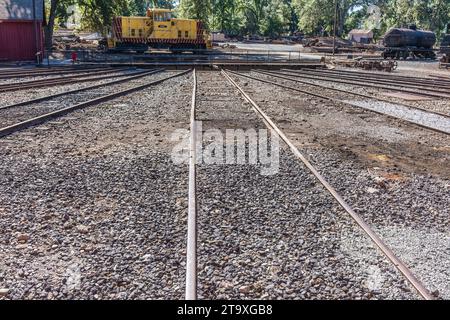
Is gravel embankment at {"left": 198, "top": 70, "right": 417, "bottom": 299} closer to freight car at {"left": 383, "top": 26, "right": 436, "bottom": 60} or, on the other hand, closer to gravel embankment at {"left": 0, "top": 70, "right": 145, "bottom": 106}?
gravel embankment at {"left": 0, "top": 70, "right": 145, "bottom": 106}

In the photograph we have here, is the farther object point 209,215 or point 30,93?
point 30,93

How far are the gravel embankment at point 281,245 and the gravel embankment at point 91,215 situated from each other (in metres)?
0.36

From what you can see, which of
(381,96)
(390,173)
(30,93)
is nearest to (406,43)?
(381,96)

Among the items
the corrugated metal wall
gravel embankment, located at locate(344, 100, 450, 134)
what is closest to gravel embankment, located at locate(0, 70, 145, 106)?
gravel embankment, located at locate(344, 100, 450, 134)

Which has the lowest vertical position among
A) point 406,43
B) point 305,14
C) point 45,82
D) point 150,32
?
point 45,82

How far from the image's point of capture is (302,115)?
1234 centimetres

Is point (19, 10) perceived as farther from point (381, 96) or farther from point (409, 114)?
point (409, 114)

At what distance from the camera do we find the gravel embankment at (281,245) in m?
3.87

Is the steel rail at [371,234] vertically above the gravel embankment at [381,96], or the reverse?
the gravel embankment at [381,96]

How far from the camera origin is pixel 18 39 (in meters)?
30.1

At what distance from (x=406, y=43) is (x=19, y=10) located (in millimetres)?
32828

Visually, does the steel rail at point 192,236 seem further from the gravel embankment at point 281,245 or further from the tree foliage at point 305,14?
the tree foliage at point 305,14

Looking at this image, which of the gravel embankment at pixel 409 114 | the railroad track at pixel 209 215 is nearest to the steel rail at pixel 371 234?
the railroad track at pixel 209 215
